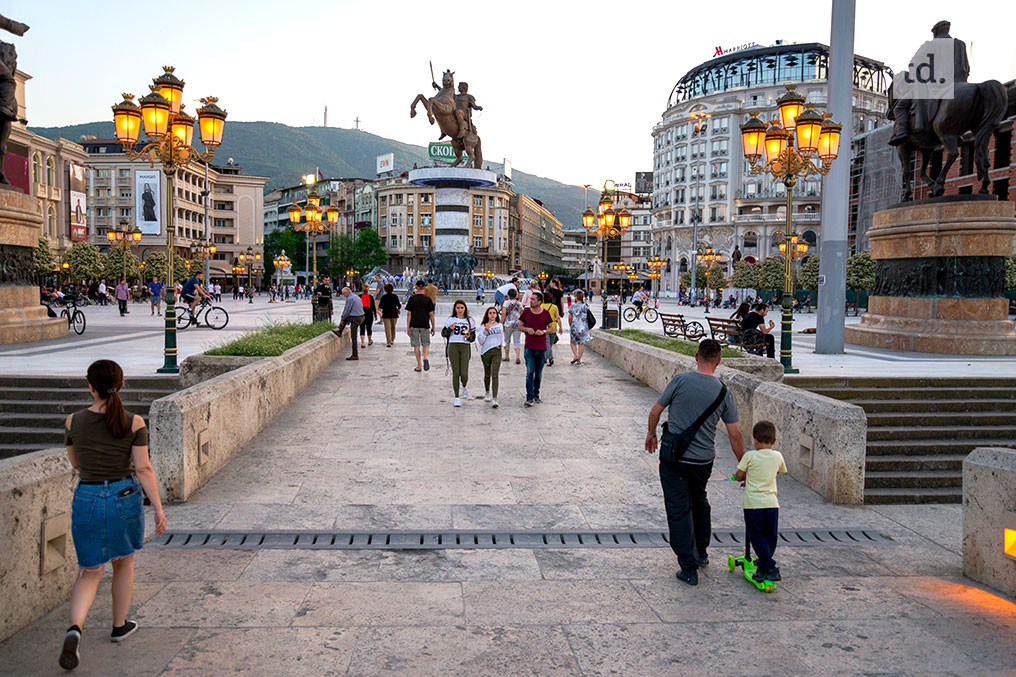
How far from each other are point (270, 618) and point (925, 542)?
214 inches

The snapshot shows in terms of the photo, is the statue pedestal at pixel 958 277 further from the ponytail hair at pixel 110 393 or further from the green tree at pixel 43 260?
the green tree at pixel 43 260

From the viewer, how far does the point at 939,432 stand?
943cm

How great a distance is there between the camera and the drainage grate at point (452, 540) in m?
6.20

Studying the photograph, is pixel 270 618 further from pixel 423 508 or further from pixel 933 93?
pixel 933 93

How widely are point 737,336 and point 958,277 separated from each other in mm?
4694

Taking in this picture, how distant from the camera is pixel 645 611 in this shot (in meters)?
5.00

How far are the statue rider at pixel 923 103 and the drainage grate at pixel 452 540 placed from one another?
1401 cm

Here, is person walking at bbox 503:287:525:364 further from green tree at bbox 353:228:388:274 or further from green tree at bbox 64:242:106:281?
green tree at bbox 353:228:388:274

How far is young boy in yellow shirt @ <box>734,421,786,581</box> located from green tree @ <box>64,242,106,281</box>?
65.2 metres

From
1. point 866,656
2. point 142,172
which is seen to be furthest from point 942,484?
point 142,172

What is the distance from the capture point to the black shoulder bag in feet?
18.1

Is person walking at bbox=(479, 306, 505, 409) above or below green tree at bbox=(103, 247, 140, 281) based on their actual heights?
below

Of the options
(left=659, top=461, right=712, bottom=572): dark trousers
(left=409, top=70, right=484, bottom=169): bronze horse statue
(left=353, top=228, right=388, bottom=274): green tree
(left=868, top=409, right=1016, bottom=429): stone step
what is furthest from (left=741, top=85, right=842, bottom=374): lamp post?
(left=353, top=228, right=388, bottom=274): green tree

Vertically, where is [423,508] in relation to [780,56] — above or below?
below
